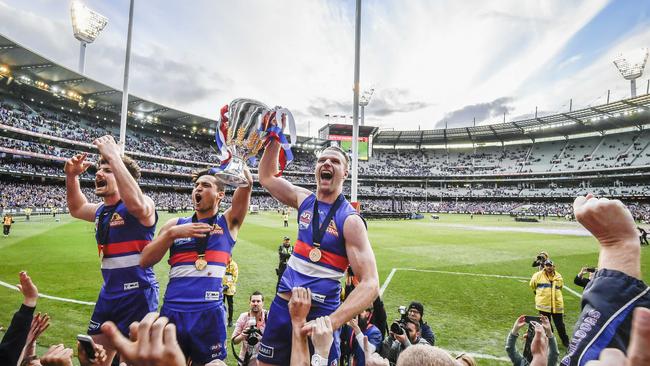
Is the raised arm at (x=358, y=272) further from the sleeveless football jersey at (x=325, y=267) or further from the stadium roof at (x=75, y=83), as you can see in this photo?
the stadium roof at (x=75, y=83)

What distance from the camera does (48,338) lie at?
574 cm

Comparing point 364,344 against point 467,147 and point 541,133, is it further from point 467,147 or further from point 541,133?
point 467,147

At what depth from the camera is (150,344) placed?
4.25 ft

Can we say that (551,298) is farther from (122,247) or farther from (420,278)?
(122,247)

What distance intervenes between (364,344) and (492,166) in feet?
299

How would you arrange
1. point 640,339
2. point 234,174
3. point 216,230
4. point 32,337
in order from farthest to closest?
point 216,230 → point 234,174 → point 32,337 → point 640,339

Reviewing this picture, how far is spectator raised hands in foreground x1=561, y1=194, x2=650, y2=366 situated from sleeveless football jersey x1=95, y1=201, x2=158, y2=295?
11.5ft

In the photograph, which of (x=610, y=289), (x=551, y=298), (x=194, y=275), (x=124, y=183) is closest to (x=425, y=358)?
(x=610, y=289)

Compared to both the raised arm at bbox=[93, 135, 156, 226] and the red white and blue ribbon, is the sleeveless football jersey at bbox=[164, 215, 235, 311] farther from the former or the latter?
the red white and blue ribbon

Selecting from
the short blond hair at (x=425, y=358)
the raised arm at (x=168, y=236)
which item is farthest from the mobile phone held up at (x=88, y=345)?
the short blond hair at (x=425, y=358)

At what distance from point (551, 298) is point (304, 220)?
6752 millimetres

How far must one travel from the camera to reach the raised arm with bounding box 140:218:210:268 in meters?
2.54

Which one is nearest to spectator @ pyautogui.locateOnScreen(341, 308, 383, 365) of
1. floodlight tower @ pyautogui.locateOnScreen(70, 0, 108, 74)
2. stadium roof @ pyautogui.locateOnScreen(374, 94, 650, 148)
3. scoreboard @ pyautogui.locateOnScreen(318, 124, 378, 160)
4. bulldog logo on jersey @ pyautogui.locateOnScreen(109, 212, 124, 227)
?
bulldog logo on jersey @ pyautogui.locateOnScreen(109, 212, 124, 227)

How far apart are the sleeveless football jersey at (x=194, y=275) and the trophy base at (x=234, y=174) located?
441mm
